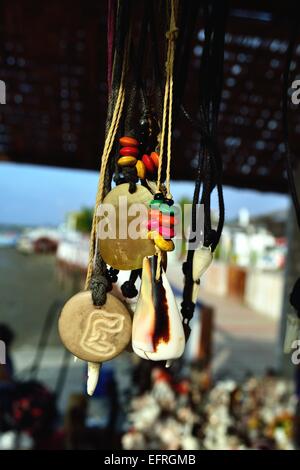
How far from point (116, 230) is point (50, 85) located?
4.28 ft

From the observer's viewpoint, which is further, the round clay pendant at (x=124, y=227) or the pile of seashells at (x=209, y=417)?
the pile of seashells at (x=209, y=417)

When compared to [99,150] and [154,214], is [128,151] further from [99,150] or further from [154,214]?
[99,150]

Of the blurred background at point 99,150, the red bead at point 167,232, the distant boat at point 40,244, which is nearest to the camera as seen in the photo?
the red bead at point 167,232

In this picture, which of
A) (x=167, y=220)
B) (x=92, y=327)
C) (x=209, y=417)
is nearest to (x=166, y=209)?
(x=167, y=220)

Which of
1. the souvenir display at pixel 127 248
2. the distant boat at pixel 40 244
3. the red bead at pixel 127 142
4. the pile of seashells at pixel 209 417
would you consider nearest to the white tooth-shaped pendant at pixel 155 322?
the souvenir display at pixel 127 248

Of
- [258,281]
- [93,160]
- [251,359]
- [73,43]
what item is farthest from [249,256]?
[73,43]

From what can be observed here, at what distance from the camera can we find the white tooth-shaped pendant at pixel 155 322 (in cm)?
37

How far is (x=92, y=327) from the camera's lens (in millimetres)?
393

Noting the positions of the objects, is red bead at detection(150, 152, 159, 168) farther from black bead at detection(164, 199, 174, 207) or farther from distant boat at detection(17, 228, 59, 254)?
distant boat at detection(17, 228, 59, 254)

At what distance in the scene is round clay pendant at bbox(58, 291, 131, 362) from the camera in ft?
1.29

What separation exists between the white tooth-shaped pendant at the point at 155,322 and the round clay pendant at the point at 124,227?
0.06ft

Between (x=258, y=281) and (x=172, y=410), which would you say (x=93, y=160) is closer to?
(x=172, y=410)

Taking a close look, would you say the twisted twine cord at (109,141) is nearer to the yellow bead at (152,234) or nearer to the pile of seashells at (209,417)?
the yellow bead at (152,234)
